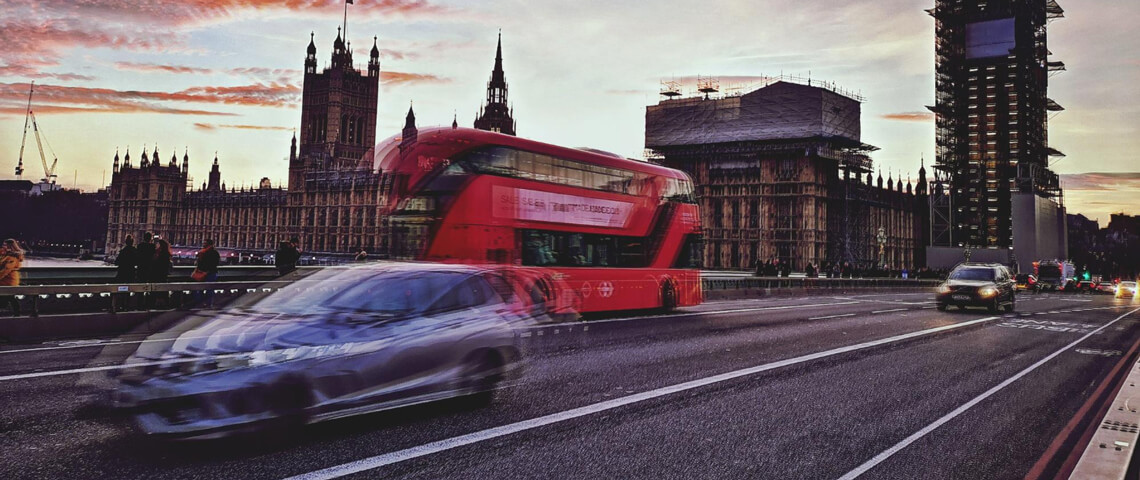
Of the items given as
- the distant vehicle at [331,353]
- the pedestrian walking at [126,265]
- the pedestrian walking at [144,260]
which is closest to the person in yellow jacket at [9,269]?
the pedestrian walking at [126,265]

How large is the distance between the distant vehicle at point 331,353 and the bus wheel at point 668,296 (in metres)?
11.3

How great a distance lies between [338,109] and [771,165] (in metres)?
86.3

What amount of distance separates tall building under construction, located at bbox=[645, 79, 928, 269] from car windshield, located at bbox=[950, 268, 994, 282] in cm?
6102

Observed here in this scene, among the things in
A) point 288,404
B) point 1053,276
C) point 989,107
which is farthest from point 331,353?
point 989,107

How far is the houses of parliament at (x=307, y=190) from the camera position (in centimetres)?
12075

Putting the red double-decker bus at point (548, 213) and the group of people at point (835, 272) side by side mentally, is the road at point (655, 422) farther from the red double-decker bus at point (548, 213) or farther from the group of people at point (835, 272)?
the group of people at point (835, 272)

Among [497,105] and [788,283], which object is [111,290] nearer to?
[788,283]

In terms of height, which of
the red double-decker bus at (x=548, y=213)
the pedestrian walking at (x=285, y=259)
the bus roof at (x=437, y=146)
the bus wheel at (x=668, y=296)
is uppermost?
the bus roof at (x=437, y=146)

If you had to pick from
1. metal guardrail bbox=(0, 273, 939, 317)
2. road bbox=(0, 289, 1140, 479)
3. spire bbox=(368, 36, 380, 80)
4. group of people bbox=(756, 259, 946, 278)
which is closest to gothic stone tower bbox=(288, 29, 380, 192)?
spire bbox=(368, 36, 380, 80)

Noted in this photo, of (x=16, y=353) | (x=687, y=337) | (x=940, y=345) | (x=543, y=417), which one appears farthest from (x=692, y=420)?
(x=16, y=353)

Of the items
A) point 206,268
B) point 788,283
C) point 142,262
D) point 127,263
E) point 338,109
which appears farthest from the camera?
point 338,109

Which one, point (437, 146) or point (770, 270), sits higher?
point (437, 146)

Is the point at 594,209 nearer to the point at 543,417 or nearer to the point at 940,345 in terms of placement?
the point at 940,345

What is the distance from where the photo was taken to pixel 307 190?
12562cm
